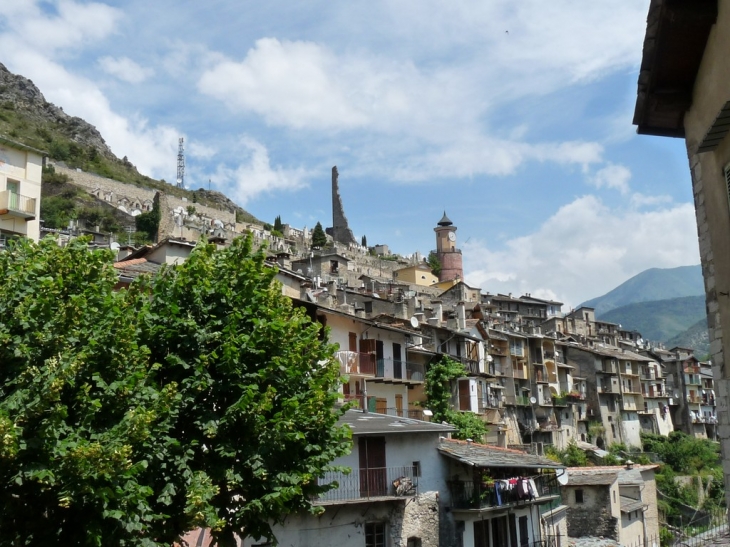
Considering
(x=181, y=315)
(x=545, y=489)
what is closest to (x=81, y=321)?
(x=181, y=315)

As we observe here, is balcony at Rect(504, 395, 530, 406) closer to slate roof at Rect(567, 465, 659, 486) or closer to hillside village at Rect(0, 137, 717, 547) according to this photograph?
hillside village at Rect(0, 137, 717, 547)

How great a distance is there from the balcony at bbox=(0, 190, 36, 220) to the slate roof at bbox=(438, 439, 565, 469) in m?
23.3

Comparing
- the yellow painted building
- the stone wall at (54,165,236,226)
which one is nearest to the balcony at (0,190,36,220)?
the yellow painted building

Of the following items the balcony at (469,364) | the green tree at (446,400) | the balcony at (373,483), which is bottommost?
the balcony at (373,483)

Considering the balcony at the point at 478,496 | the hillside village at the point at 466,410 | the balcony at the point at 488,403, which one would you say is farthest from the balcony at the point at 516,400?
the balcony at the point at 478,496

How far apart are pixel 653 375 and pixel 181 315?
8884 cm

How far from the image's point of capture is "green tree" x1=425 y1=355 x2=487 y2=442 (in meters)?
47.2

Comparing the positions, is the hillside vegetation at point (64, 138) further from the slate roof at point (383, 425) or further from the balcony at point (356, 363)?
the slate roof at point (383, 425)

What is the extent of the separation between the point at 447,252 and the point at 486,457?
108m

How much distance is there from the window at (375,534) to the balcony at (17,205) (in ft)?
76.2

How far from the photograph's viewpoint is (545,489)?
124 ft

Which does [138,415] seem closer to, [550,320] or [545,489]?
[545,489]

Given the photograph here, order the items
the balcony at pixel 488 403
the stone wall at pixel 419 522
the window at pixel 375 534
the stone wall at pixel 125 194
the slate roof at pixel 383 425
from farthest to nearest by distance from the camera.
A: 1. the stone wall at pixel 125 194
2. the balcony at pixel 488 403
3. the stone wall at pixel 419 522
4. the slate roof at pixel 383 425
5. the window at pixel 375 534

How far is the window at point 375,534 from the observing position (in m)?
28.8
